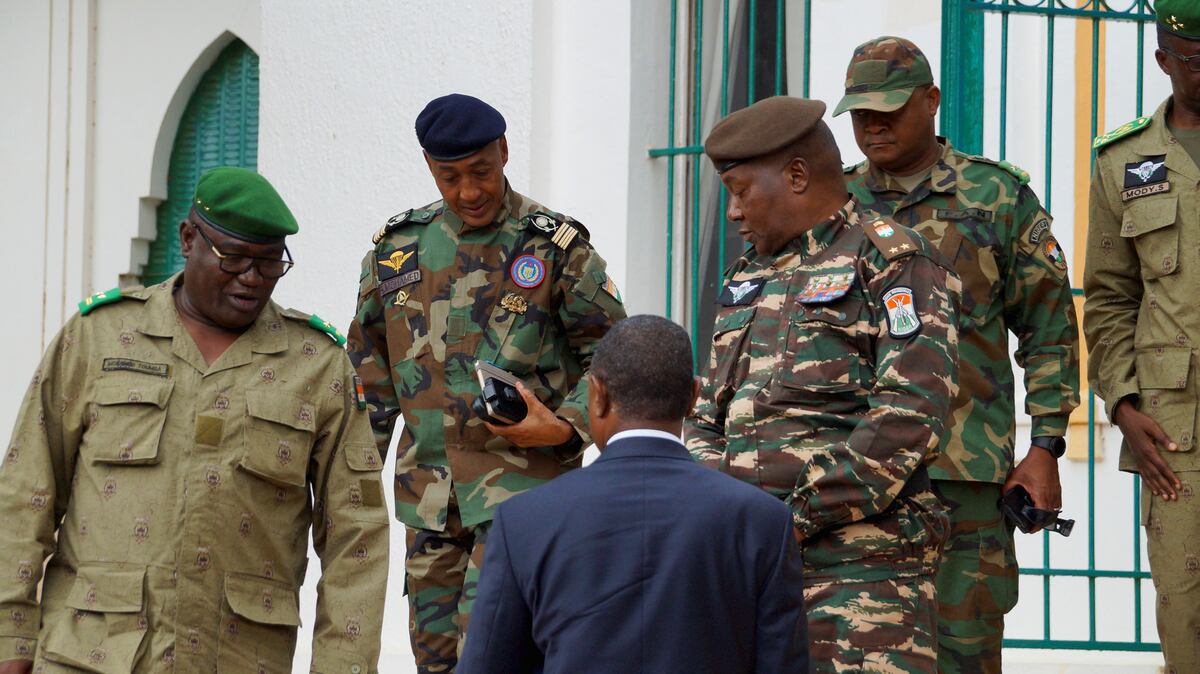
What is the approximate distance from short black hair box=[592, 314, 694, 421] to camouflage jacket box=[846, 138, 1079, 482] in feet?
6.33

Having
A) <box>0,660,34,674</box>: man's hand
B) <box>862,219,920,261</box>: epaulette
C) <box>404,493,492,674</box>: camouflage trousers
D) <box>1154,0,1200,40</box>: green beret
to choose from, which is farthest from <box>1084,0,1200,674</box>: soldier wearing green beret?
<box>0,660,34,674</box>: man's hand

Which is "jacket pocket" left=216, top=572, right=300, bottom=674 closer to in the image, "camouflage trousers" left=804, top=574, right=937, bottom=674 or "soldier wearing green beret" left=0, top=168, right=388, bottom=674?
"soldier wearing green beret" left=0, top=168, right=388, bottom=674

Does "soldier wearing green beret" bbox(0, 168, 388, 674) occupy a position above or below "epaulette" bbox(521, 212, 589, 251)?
below

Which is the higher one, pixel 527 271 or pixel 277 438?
pixel 527 271

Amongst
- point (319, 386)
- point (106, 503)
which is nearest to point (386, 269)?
point (319, 386)

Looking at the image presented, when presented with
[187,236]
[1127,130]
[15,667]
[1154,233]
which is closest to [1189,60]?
[1127,130]

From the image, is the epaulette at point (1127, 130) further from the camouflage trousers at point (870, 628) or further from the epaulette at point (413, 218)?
the epaulette at point (413, 218)

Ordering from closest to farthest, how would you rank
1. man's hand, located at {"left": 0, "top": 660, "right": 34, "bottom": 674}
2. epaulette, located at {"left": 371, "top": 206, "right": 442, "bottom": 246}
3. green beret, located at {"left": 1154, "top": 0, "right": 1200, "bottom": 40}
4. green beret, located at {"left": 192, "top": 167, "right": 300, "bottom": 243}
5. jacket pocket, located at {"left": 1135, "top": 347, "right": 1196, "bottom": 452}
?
man's hand, located at {"left": 0, "top": 660, "right": 34, "bottom": 674} < green beret, located at {"left": 192, "top": 167, "right": 300, "bottom": 243} < green beret, located at {"left": 1154, "top": 0, "right": 1200, "bottom": 40} < jacket pocket, located at {"left": 1135, "top": 347, "right": 1196, "bottom": 452} < epaulette, located at {"left": 371, "top": 206, "right": 442, "bottom": 246}

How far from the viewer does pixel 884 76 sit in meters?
5.01

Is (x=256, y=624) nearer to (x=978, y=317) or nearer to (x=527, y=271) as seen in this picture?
(x=527, y=271)

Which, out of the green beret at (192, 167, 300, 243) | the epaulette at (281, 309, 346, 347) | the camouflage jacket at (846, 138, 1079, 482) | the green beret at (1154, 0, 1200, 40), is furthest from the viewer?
the camouflage jacket at (846, 138, 1079, 482)

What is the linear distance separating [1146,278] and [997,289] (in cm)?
41

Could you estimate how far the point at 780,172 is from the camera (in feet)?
13.5

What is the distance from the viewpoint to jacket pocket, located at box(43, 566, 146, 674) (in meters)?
3.95
